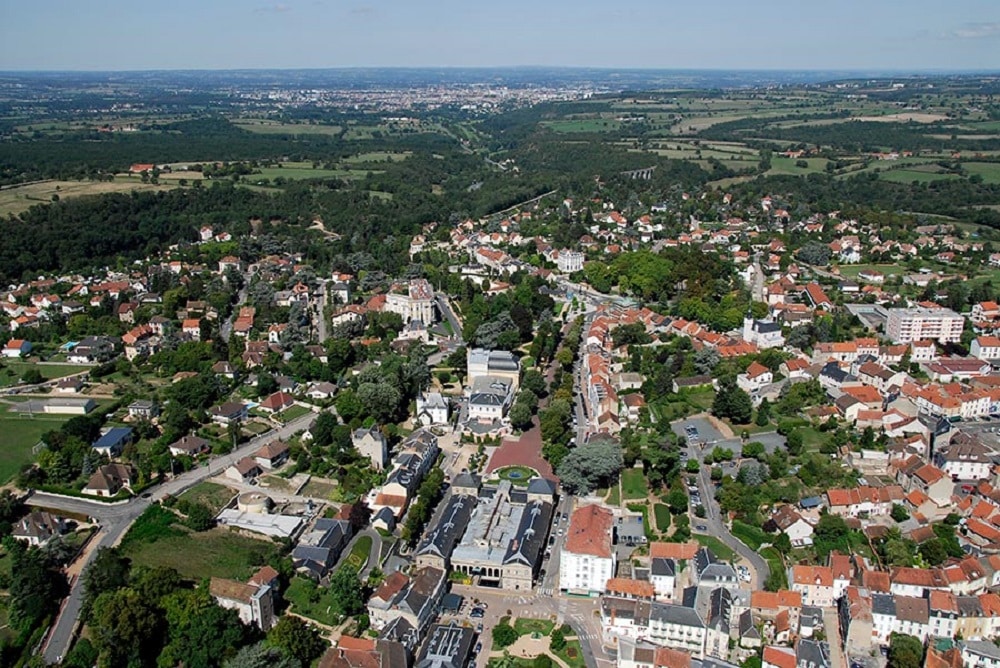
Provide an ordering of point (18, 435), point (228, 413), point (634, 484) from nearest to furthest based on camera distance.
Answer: point (634, 484)
point (18, 435)
point (228, 413)

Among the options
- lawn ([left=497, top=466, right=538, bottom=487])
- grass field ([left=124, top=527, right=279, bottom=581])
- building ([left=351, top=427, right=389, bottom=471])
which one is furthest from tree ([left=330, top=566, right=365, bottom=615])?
lawn ([left=497, top=466, right=538, bottom=487])

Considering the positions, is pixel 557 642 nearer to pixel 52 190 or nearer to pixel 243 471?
pixel 243 471

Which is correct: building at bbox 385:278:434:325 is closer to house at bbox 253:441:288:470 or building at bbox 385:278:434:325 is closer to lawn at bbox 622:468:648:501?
house at bbox 253:441:288:470

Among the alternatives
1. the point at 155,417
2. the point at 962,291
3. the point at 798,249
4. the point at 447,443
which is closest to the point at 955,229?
the point at 798,249

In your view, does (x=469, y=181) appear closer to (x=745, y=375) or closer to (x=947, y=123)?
(x=745, y=375)

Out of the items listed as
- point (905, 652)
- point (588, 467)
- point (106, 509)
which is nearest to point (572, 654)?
point (905, 652)

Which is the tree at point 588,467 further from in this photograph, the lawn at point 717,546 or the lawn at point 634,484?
the lawn at point 717,546
